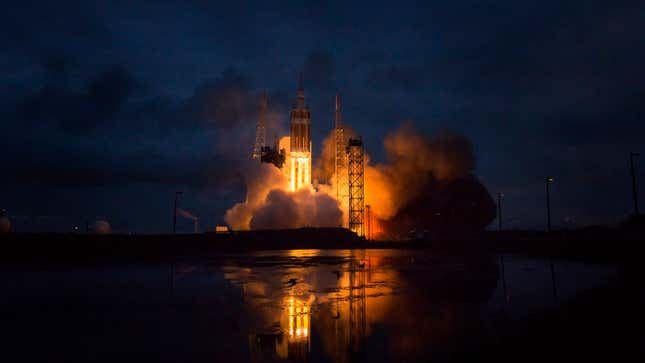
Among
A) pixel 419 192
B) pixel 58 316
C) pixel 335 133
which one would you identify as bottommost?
pixel 58 316

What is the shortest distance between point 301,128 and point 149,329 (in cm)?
9820

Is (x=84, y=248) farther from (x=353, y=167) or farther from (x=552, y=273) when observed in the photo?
(x=353, y=167)

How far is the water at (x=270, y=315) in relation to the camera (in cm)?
1098

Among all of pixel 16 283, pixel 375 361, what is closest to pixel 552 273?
pixel 375 361

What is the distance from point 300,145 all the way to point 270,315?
95839mm

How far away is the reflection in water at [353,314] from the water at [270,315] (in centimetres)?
4

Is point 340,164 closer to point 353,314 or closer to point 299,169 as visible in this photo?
point 299,169

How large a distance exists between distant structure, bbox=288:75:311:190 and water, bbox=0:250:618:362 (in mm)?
84475

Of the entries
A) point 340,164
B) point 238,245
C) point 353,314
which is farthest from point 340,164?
point 353,314

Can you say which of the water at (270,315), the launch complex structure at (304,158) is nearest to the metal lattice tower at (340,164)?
the launch complex structure at (304,158)

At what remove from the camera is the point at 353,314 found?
1515 centimetres

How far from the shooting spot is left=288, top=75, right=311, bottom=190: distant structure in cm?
10962

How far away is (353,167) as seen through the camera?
341ft

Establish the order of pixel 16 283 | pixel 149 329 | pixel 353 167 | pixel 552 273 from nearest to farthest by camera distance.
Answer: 1. pixel 149 329
2. pixel 16 283
3. pixel 552 273
4. pixel 353 167
